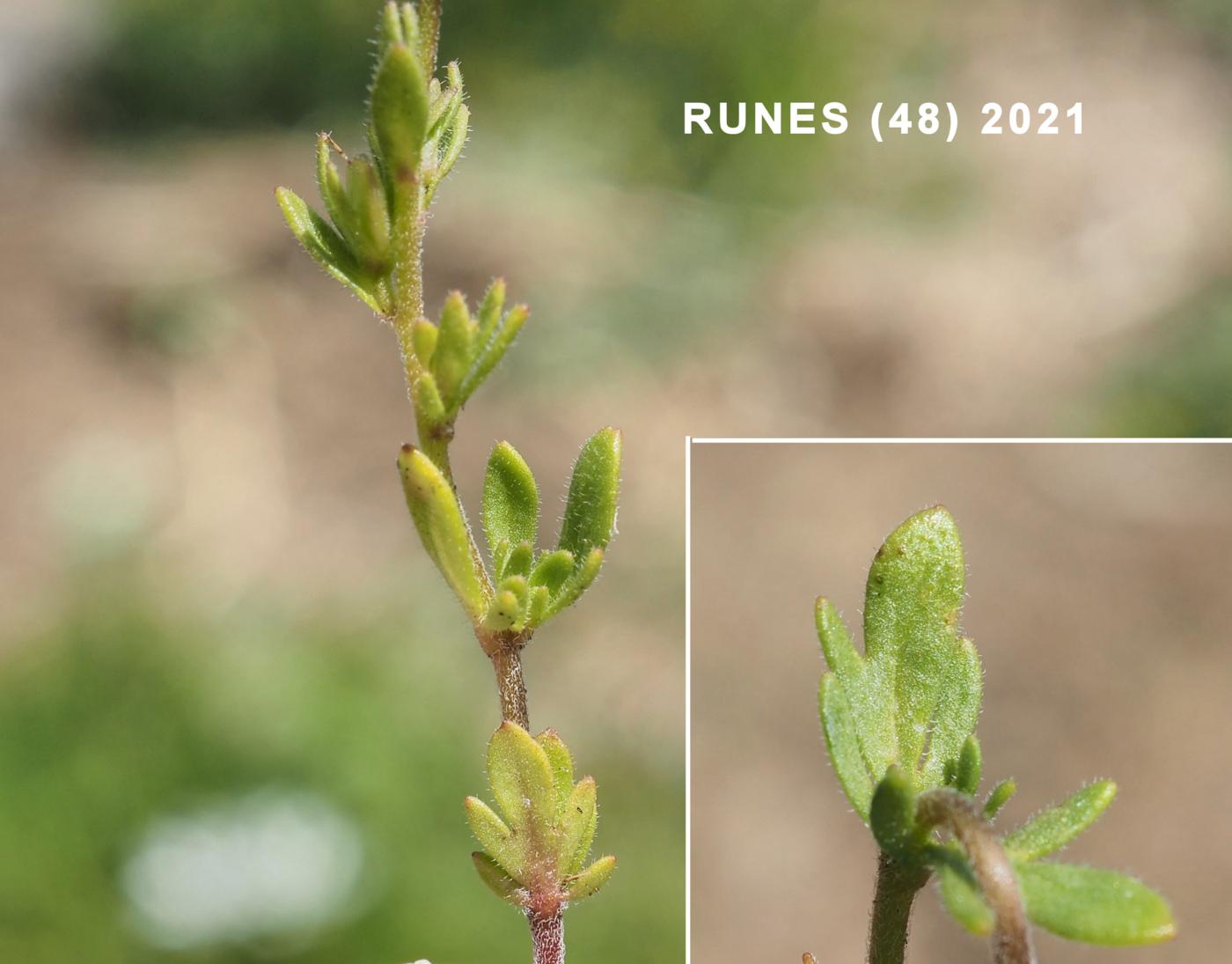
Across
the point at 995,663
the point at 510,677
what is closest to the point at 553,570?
the point at 510,677

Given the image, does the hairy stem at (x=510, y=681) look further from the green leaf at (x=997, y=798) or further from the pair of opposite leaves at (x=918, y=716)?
the green leaf at (x=997, y=798)

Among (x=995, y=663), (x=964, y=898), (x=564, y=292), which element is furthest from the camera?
(x=564, y=292)

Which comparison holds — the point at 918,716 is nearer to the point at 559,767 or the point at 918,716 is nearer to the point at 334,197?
the point at 559,767

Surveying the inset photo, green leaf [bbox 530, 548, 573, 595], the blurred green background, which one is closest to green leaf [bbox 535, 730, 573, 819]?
green leaf [bbox 530, 548, 573, 595]

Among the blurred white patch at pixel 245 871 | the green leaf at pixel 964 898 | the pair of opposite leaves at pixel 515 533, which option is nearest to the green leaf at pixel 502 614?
the pair of opposite leaves at pixel 515 533

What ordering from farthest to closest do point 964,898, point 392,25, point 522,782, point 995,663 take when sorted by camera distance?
point 995,663
point 522,782
point 392,25
point 964,898

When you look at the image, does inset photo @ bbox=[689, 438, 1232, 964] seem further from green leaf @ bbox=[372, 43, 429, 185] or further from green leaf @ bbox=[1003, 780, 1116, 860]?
green leaf @ bbox=[372, 43, 429, 185]
